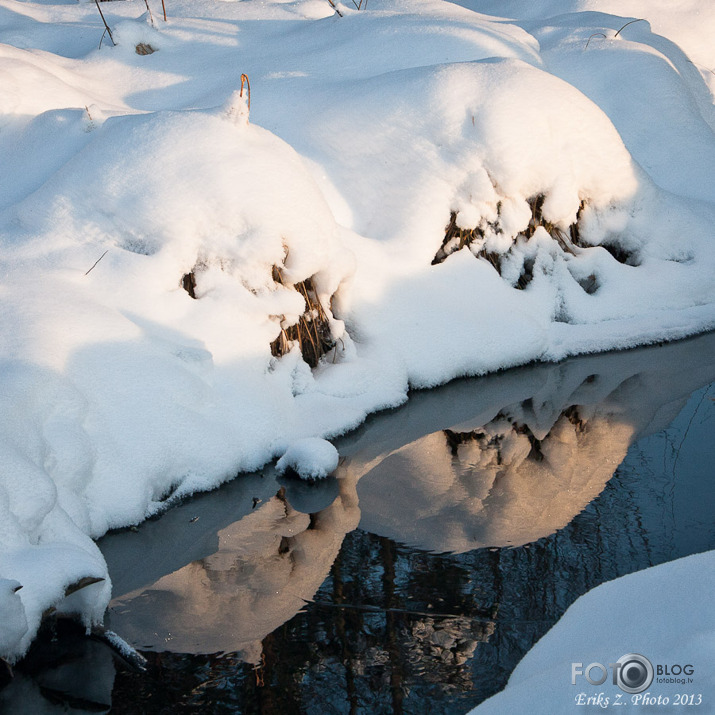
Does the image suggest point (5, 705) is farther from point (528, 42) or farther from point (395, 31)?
point (528, 42)

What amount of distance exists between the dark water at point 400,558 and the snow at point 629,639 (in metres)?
0.48

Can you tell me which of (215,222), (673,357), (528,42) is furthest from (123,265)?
(528,42)

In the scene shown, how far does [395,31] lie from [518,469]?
5.22 m

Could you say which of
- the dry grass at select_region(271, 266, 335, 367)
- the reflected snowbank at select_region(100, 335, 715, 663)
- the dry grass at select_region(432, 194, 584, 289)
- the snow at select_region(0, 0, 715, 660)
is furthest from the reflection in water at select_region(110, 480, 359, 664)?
the dry grass at select_region(432, 194, 584, 289)

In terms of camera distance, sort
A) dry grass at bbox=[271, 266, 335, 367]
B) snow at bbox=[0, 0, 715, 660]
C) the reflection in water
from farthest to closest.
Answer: dry grass at bbox=[271, 266, 335, 367], snow at bbox=[0, 0, 715, 660], the reflection in water

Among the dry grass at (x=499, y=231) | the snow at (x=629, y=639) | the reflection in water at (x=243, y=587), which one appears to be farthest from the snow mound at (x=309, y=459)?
the dry grass at (x=499, y=231)

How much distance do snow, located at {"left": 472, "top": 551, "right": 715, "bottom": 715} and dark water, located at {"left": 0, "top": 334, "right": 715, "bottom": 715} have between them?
48 centimetres

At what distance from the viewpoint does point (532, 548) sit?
3.82 m

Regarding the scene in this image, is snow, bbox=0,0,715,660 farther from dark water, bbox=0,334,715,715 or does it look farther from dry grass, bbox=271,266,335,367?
dark water, bbox=0,334,715,715

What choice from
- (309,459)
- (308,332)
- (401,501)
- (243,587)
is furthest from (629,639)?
(308,332)

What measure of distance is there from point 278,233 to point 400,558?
7.40ft

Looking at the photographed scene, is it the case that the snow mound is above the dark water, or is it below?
below

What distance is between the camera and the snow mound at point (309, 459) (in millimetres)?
4531

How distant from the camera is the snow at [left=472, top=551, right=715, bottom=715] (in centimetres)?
195
